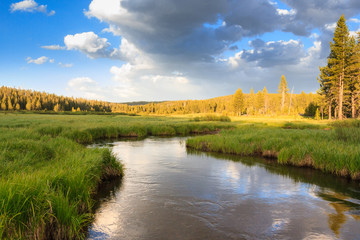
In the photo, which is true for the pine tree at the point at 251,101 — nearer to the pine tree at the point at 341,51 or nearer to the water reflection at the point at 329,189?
the pine tree at the point at 341,51

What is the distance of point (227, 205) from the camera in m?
8.38

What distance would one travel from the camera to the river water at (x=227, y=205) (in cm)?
655

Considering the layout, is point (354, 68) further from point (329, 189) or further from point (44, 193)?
point (44, 193)

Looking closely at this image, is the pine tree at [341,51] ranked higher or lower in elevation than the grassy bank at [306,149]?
higher

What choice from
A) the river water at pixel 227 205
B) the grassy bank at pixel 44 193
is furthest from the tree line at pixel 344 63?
the grassy bank at pixel 44 193

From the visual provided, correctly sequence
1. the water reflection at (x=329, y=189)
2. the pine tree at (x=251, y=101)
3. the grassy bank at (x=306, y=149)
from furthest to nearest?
the pine tree at (x=251, y=101)
the grassy bank at (x=306, y=149)
the water reflection at (x=329, y=189)

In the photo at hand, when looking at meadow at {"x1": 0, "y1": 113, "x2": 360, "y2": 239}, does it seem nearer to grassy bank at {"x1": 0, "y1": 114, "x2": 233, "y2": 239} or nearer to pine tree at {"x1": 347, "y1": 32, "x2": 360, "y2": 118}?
grassy bank at {"x1": 0, "y1": 114, "x2": 233, "y2": 239}

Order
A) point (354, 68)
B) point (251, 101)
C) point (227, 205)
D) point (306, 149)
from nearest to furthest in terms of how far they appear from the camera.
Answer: point (227, 205) → point (306, 149) → point (354, 68) → point (251, 101)

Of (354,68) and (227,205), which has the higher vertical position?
(354,68)

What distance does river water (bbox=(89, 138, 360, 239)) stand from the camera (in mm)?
6551

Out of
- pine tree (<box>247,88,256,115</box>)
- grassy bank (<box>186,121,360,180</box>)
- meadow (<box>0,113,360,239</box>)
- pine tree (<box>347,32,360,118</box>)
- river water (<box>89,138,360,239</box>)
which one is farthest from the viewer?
pine tree (<box>247,88,256,115</box>)

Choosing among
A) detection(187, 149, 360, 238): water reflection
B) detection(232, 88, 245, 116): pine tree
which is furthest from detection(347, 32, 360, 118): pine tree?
detection(232, 88, 245, 116): pine tree

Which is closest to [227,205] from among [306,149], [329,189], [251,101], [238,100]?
[329,189]

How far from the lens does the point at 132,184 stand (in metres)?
10.8
